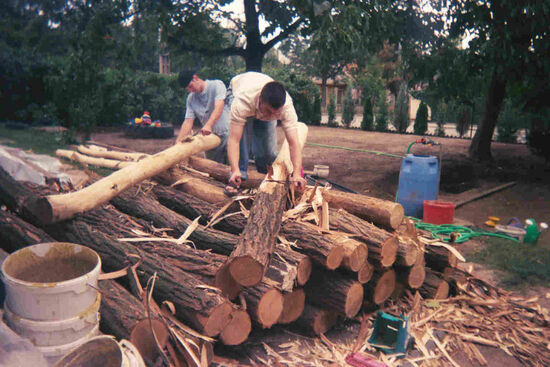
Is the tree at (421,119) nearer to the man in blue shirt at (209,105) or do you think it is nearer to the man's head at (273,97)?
the man in blue shirt at (209,105)

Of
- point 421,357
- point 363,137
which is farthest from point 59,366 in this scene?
point 363,137

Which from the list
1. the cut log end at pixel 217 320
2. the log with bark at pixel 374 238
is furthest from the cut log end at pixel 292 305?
the log with bark at pixel 374 238

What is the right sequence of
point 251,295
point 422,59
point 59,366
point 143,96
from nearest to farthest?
point 59,366 → point 251,295 → point 422,59 → point 143,96

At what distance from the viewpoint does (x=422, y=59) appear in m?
11.2

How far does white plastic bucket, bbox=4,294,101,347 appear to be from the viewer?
2644 mm

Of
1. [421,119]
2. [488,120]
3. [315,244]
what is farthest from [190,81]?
[421,119]

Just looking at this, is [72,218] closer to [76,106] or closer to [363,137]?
[76,106]

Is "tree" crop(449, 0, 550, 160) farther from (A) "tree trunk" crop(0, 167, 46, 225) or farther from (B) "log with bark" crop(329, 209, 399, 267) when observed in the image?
(A) "tree trunk" crop(0, 167, 46, 225)

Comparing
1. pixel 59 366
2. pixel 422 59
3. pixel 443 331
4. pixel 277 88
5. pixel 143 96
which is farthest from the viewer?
pixel 143 96

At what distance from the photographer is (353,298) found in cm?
361

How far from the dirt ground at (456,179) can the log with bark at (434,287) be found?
0.69m

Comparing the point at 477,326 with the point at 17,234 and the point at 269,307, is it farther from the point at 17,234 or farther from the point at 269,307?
the point at 17,234

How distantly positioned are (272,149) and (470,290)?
2664 millimetres

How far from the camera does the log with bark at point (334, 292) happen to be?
3.56m
